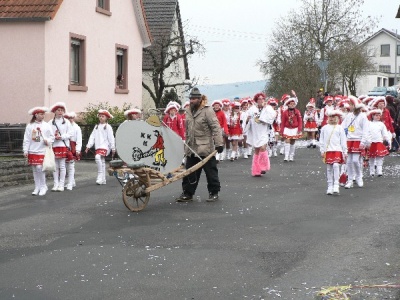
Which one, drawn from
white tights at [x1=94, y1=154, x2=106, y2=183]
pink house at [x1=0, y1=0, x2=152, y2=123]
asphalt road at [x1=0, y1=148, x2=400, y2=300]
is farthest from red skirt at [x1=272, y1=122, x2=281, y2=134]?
asphalt road at [x1=0, y1=148, x2=400, y2=300]

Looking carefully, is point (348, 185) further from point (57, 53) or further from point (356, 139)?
point (57, 53)

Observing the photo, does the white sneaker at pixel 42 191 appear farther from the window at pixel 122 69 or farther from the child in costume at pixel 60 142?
the window at pixel 122 69

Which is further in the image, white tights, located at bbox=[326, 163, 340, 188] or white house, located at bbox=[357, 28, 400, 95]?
white house, located at bbox=[357, 28, 400, 95]

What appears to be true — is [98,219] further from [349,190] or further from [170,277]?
[349,190]

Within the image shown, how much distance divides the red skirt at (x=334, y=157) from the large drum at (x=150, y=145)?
9.28ft

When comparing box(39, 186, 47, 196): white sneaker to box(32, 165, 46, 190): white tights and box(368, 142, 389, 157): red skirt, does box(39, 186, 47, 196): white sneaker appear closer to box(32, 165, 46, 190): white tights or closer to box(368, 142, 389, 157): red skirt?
box(32, 165, 46, 190): white tights

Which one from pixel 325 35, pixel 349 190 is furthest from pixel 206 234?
pixel 325 35

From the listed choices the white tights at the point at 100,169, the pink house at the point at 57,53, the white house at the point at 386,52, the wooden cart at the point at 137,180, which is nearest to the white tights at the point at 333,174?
the wooden cart at the point at 137,180

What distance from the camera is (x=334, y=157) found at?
46.8 ft

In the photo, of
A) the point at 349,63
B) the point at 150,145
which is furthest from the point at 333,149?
the point at 349,63

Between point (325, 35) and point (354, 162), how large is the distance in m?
43.0

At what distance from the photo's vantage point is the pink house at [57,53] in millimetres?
23891

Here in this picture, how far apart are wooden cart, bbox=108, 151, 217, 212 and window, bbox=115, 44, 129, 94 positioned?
→ 17.5 meters

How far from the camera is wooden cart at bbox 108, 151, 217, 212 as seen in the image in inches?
478
